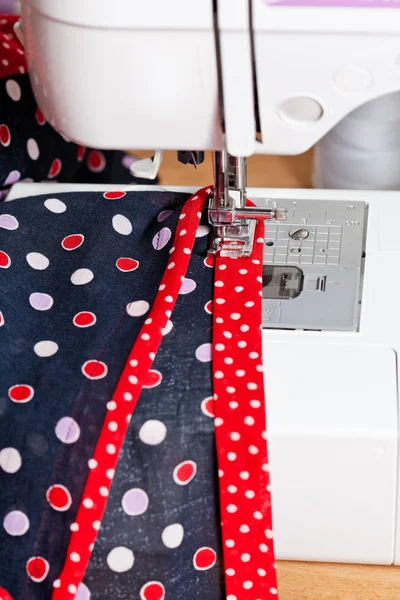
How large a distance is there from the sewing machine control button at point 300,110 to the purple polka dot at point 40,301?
0.95ft

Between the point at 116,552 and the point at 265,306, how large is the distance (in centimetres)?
26

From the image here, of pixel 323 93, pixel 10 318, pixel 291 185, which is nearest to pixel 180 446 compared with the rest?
pixel 10 318

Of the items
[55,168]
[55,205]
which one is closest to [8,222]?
[55,205]

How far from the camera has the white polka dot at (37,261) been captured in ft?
2.98

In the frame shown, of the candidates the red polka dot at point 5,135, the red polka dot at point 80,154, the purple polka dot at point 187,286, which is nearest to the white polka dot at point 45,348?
the purple polka dot at point 187,286

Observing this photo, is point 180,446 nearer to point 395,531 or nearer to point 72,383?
point 72,383

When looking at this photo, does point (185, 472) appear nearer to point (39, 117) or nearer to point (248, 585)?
point (248, 585)

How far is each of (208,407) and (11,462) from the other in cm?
17

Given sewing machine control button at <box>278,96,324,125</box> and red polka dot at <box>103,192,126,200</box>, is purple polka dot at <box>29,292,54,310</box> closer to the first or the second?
red polka dot at <box>103,192,126,200</box>

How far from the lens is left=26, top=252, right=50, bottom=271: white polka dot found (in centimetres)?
91

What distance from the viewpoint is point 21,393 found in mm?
785

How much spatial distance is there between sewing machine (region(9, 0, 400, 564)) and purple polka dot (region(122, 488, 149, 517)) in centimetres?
12

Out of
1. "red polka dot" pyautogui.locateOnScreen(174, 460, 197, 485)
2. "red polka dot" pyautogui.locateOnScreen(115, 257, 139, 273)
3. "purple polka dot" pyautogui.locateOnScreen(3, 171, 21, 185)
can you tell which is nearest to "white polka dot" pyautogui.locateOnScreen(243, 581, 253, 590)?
"red polka dot" pyautogui.locateOnScreen(174, 460, 197, 485)

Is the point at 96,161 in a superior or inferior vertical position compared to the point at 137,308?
superior
